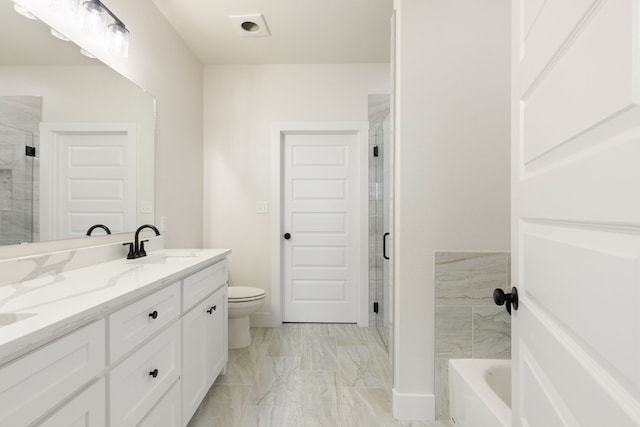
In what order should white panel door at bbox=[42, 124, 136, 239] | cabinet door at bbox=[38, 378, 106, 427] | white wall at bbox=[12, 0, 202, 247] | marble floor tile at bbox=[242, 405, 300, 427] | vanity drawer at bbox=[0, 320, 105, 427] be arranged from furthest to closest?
white wall at bbox=[12, 0, 202, 247], marble floor tile at bbox=[242, 405, 300, 427], white panel door at bbox=[42, 124, 136, 239], cabinet door at bbox=[38, 378, 106, 427], vanity drawer at bbox=[0, 320, 105, 427]

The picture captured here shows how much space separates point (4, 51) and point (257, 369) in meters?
2.12

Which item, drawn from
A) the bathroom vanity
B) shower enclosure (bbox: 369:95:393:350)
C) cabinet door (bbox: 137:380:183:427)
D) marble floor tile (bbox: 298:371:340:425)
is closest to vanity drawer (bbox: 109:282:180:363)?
the bathroom vanity

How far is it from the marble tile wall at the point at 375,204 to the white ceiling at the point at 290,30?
1.44 ft

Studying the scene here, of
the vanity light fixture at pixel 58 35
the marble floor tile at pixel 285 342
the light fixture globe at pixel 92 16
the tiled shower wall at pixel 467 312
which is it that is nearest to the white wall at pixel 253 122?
the marble floor tile at pixel 285 342

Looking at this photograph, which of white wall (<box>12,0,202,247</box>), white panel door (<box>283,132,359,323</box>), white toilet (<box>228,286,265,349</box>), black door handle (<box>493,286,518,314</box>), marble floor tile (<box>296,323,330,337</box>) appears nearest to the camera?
black door handle (<box>493,286,518,314</box>)

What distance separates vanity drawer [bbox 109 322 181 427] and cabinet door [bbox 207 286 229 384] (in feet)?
1.27

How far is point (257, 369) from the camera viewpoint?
211 centimetres

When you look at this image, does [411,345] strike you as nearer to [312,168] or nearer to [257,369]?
[257,369]

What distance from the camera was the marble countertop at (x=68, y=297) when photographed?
2.20 feet

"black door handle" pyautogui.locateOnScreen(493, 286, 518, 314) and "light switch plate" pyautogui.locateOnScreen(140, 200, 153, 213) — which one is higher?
"light switch plate" pyautogui.locateOnScreen(140, 200, 153, 213)

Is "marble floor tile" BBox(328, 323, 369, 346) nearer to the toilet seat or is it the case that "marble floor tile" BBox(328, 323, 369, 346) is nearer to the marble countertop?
the toilet seat

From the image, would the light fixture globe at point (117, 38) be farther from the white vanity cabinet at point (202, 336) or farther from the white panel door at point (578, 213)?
the white panel door at point (578, 213)

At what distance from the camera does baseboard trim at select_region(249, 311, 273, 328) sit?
114 inches

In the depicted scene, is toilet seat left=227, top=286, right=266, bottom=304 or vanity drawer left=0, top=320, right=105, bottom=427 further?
toilet seat left=227, top=286, right=266, bottom=304
